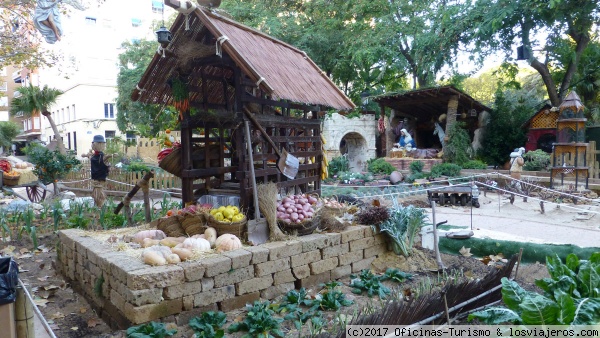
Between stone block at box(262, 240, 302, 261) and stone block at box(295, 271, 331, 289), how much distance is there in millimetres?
404

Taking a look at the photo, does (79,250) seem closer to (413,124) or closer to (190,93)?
(190,93)

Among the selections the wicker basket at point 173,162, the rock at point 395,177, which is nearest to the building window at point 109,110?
the rock at point 395,177

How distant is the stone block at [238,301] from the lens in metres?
4.62

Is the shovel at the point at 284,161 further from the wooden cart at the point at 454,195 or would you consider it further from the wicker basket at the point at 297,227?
the wooden cart at the point at 454,195

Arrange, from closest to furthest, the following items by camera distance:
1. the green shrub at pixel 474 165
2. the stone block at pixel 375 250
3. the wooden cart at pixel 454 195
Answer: the stone block at pixel 375 250 → the wooden cart at pixel 454 195 → the green shrub at pixel 474 165

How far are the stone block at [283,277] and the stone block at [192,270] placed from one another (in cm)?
101

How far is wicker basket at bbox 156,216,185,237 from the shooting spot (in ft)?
18.4

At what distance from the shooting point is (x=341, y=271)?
5.84 m

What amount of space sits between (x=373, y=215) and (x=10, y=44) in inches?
552

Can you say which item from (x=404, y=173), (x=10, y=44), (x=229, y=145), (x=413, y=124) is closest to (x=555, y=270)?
(x=229, y=145)

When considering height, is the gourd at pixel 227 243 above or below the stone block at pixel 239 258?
above

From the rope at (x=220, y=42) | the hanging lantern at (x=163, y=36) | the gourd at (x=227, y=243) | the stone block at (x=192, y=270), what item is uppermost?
the hanging lantern at (x=163, y=36)

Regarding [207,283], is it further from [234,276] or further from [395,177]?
[395,177]

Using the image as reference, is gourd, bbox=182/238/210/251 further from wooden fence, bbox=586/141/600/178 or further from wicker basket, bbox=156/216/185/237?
wooden fence, bbox=586/141/600/178
